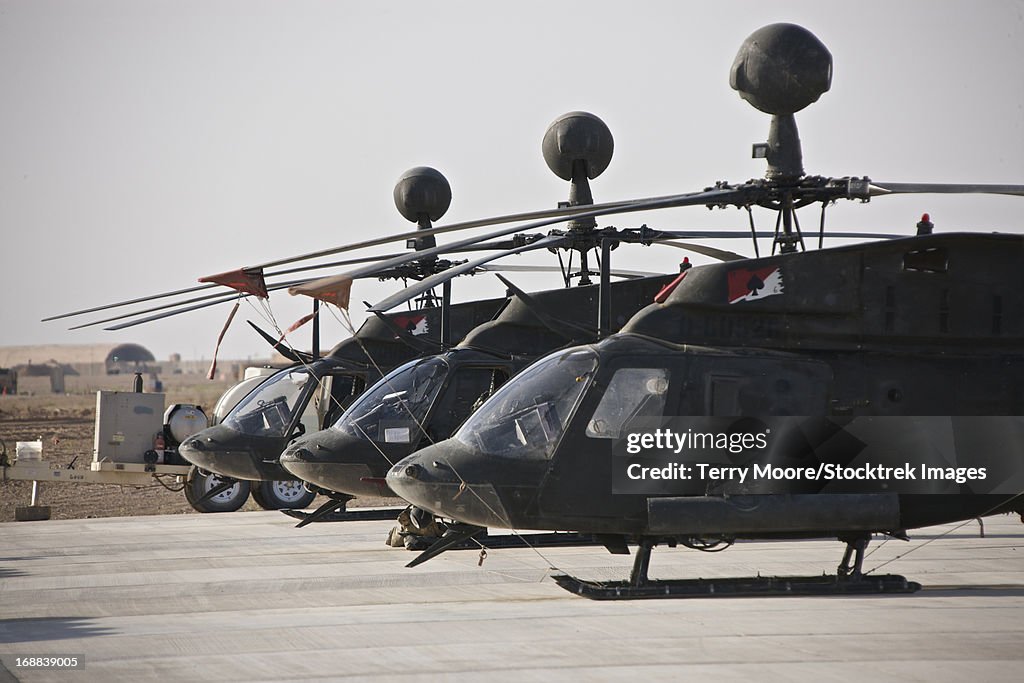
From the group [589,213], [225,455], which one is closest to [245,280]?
[589,213]

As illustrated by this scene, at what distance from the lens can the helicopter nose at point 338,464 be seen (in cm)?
1351

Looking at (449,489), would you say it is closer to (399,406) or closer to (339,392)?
(399,406)

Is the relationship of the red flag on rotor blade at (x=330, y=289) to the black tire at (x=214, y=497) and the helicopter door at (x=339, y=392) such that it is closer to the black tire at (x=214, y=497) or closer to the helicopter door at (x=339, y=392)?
the helicopter door at (x=339, y=392)

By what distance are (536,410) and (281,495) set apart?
10.8m

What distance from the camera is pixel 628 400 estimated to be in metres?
9.49

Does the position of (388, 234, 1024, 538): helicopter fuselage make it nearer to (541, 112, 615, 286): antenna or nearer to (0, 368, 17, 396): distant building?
(541, 112, 615, 286): antenna

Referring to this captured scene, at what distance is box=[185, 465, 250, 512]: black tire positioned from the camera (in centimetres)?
1889

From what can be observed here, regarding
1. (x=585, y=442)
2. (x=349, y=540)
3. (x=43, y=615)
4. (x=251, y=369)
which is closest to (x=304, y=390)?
(x=349, y=540)

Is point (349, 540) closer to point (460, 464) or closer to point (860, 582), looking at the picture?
point (460, 464)

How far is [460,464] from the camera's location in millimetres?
9664

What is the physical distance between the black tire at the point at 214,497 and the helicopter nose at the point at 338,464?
18.2 ft

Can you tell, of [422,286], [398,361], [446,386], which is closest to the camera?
[422,286]

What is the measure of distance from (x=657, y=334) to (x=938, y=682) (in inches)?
144

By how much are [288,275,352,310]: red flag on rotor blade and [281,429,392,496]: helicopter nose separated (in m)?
4.50
